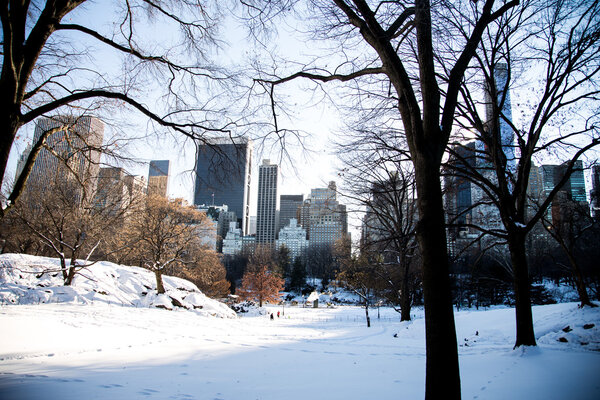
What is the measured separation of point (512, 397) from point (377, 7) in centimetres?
515

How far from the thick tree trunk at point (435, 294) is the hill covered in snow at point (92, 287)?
15.0 m

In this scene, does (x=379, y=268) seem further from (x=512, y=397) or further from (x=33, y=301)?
(x=33, y=301)

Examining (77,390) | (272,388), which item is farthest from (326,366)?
(77,390)

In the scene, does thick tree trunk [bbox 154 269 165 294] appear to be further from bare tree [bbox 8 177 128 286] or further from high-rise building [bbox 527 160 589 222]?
high-rise building [bbox 527 160 589 222]

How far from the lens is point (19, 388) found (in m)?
3.75

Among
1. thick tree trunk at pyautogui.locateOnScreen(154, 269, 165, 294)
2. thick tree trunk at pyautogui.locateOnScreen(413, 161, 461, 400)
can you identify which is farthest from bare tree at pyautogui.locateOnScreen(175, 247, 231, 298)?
thick tree trunk at pyautogui.locateOnScreen(413, 161, 461, 400)

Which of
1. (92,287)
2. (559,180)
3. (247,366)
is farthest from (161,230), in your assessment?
(559,180)

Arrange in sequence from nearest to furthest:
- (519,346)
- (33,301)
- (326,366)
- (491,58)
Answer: (326,366), (519,346), (491,58), (33,301)

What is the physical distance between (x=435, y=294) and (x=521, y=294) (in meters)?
5.19

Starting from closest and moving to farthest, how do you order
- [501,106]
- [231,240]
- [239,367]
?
[239,367] < [501,106] < [231,240]

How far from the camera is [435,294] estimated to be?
3297 mm

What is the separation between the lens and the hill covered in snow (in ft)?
44.2

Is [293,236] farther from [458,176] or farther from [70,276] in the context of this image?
[458,176]

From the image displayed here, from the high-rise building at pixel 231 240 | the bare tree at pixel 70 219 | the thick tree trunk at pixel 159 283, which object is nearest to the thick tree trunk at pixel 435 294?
Answer: the bare tree at pixel 70 219
